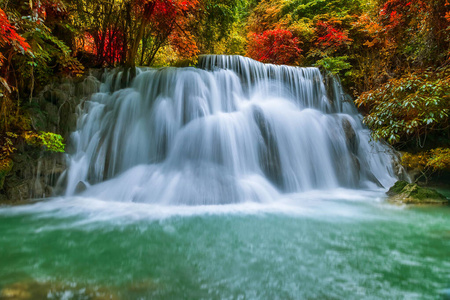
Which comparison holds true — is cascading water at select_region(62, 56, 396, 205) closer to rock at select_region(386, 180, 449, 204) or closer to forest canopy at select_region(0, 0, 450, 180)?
forest canopy at select_region(0, 0, 450, 180)

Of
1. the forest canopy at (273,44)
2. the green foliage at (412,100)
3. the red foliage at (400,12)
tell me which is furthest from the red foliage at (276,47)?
the green foliage at (412,100)

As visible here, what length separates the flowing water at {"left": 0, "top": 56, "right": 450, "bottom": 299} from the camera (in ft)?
7.27

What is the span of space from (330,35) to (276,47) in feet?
7.53

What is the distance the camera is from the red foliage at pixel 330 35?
35.9 feet

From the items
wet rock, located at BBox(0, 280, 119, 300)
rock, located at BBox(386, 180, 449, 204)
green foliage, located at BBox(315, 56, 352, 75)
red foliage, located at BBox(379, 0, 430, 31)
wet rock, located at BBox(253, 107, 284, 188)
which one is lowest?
wet rock, located at BBox(0, 280, 119, 300)

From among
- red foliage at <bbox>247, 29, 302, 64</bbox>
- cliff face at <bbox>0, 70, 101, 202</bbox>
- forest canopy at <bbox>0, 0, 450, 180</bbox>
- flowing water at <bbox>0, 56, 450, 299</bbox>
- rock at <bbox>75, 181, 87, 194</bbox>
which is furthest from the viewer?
red foliage at <bbox>247, 29, 302, 64</bbox>

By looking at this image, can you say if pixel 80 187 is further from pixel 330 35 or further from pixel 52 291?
pixel 330 35

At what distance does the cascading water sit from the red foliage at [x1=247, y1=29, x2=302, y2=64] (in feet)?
13.5

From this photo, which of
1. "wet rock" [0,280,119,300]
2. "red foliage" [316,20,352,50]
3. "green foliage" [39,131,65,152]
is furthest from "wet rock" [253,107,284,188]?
"red foliage" [316,20,352,50]

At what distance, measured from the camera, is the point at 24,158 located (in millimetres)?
5305

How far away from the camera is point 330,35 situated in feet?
36.9

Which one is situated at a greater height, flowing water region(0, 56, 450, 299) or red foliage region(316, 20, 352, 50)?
red foliage region(316, 20, 352, 50)

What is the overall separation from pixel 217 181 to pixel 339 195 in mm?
2912

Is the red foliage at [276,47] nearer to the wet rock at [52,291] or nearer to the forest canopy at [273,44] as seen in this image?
the forest canopy at [273,44]
